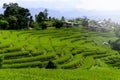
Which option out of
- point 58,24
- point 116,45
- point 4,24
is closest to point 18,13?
point 58,24

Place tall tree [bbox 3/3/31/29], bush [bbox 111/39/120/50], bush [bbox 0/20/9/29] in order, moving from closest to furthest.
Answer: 1. bush [bbox 111/39/120/50]
2. bush [bbox 0/20/9/29]
3. tall tree [bbox 3/3/31/29]

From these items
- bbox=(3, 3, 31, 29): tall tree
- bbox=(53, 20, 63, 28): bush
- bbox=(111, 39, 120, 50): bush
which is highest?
bbox=(3, 3, 31, 29): tall tree

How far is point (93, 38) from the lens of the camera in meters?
117

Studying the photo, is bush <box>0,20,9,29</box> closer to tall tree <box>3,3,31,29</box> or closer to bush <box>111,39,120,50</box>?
tall tree <box>3,3,31,29</box>

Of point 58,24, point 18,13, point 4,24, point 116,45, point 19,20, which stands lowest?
point 116,45

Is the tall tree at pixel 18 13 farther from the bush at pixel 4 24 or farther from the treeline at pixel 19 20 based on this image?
the bush at pixel 4 24

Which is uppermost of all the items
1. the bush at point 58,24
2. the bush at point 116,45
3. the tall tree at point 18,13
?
the tall tree at point 18,13

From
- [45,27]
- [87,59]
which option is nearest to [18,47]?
[87,59]

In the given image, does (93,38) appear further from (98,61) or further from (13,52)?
(13,52)

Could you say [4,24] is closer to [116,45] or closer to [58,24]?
[58,24]

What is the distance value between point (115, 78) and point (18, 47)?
40.2 meters

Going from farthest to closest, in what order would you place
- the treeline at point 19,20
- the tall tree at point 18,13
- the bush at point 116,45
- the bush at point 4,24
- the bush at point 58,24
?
the bush at point 58,24 < the tall tree at point 18,13 < the treeline at point 19,20 < the bush at point 4,24 < the bush at point 116,45

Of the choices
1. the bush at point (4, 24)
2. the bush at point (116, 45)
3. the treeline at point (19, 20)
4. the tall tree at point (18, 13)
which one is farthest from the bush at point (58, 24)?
the bush at point (116, 45)

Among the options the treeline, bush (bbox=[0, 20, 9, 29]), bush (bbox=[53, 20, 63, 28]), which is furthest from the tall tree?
bush (bbox=[53, 20, 63, 28])
